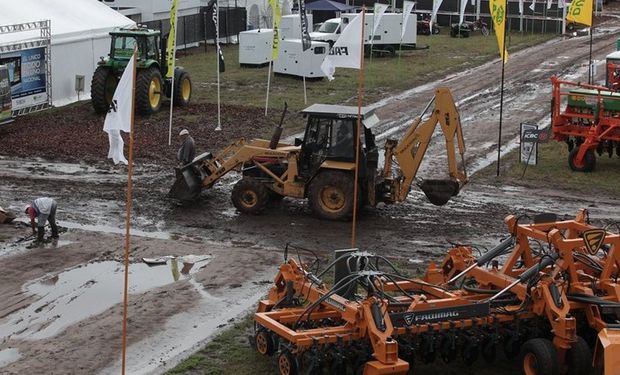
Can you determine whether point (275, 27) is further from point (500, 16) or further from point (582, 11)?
point (582, 11)

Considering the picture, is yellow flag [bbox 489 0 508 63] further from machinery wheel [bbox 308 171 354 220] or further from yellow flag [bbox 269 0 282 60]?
yellow flag [bbox 269 0 282 60]

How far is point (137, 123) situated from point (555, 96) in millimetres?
10535

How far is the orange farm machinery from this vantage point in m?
23.0

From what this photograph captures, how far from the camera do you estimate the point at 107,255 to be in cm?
1708

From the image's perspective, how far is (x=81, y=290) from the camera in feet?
50.4

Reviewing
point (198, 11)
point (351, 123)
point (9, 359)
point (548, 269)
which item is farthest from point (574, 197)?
point (198, 11)

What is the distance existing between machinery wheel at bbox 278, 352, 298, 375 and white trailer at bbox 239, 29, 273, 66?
28136 millimetres

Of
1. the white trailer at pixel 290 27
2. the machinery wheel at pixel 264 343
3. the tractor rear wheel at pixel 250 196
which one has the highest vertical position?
the white trailer at pixel 290 27

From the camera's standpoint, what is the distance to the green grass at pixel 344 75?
108 feet

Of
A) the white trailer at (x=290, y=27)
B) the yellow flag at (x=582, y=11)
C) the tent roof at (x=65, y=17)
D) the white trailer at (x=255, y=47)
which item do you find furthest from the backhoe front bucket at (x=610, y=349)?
the white trailer at (x=290, y=27)

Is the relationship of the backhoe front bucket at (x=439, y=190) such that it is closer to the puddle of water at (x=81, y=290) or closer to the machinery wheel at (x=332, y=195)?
the machinery wheel at (x=332, y=195)

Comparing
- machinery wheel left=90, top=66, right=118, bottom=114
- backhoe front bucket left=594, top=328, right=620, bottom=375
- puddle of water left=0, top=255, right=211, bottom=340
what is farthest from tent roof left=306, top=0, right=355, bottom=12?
backhoe front bucket left=594, top=328, right=620, bottom=375

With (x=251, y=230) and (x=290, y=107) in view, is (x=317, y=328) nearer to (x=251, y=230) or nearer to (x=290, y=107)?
(x=251, y=230)

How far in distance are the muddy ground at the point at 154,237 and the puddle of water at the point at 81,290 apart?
26mm
